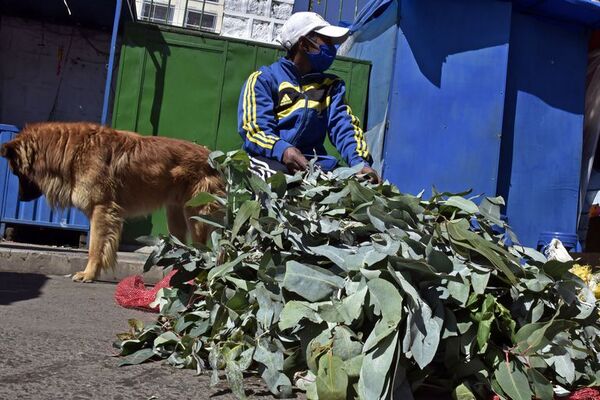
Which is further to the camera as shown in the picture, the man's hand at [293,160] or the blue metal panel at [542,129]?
the blue metal panel at [542,129]

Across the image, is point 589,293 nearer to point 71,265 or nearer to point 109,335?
point 109,335

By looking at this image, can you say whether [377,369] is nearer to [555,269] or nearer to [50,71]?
[555,269]

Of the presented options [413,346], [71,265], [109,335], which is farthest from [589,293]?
[71,265]

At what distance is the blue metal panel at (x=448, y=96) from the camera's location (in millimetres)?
7293

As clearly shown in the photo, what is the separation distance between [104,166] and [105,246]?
0.76 m

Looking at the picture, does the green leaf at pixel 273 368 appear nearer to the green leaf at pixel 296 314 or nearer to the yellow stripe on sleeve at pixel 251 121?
the green leaf at pixel 296 314

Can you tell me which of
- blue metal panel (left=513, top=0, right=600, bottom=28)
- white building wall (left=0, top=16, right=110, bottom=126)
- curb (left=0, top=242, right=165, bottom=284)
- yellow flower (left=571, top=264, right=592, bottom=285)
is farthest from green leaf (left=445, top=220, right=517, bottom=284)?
white building wall (left=0, top=16, right=110, bottom=126)

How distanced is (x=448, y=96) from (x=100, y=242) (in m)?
4.29

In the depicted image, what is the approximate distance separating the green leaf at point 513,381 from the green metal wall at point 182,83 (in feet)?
21.2

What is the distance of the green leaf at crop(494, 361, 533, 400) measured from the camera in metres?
2.19

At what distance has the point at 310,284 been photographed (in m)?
2.38

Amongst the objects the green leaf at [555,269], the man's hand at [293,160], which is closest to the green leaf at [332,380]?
the green leaf at [555,269]

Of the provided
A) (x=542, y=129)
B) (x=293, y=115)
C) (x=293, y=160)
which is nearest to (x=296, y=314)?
(x=293, y=160)

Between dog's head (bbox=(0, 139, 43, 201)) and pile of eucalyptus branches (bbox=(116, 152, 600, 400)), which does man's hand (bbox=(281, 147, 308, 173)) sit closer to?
pile of eucalyptus branches (bbox=(116, 152, 600, 400))
